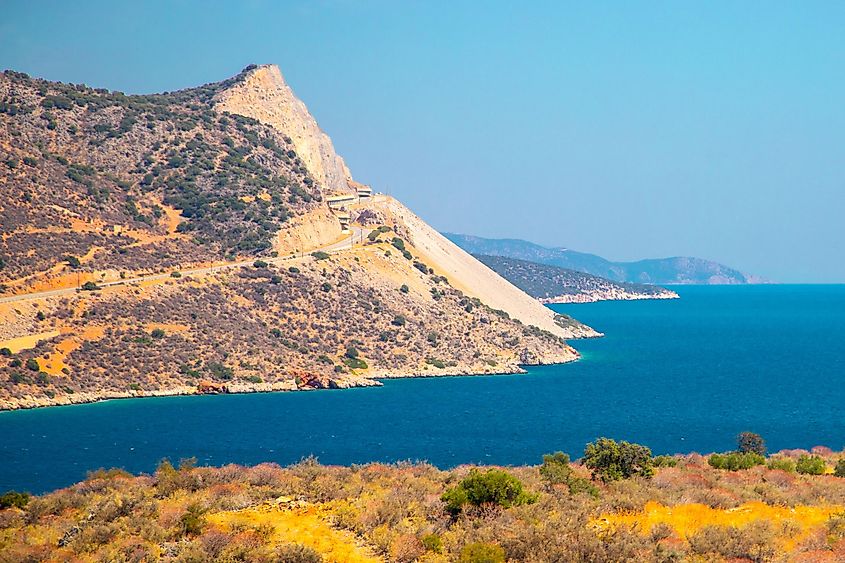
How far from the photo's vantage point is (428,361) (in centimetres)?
11662

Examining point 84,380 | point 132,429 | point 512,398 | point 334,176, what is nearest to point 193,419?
point 132,429

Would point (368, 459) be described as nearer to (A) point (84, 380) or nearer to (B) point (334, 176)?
(A) point (84, 380)

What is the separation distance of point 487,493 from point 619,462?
7.86m

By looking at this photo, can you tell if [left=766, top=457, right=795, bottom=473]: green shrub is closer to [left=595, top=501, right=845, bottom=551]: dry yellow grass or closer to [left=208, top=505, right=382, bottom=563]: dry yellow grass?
[left=595, top=501, right=845, bottom=551]: dry yellow grass

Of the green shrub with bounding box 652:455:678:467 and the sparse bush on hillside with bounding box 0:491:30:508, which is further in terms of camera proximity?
the green shrub with bounding box 652:455:678:467

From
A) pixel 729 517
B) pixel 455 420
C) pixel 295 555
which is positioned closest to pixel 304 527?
pixel 295 555

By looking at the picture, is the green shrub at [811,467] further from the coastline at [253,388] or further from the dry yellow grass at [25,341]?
the dry yellow grass at [25,341]

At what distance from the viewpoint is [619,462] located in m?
30.0

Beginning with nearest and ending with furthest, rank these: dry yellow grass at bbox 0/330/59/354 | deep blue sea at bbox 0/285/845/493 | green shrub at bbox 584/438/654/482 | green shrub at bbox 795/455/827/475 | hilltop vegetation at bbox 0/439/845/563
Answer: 1. hilltop vegetation at bbox 0/439/845/563
2. green shrub at bbox 584/438/654/482
3. green shrub at bbox 795/455/827/475
4. deep blue sea at bbox 0/285/845/493
5. dry yellow grass at bbox 0/330/59/354

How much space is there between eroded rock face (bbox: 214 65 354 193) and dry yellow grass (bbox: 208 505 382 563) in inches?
5629

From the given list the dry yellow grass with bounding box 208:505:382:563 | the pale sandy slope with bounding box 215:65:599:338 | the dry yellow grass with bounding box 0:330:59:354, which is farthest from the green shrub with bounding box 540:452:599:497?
the pale sandy slope with bounding box 215:65:599:338

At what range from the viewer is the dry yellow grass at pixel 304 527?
69.3ft

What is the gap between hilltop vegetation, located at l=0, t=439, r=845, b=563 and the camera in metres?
20.3

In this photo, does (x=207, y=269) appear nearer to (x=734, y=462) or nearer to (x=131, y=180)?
(x=131, y=180)
